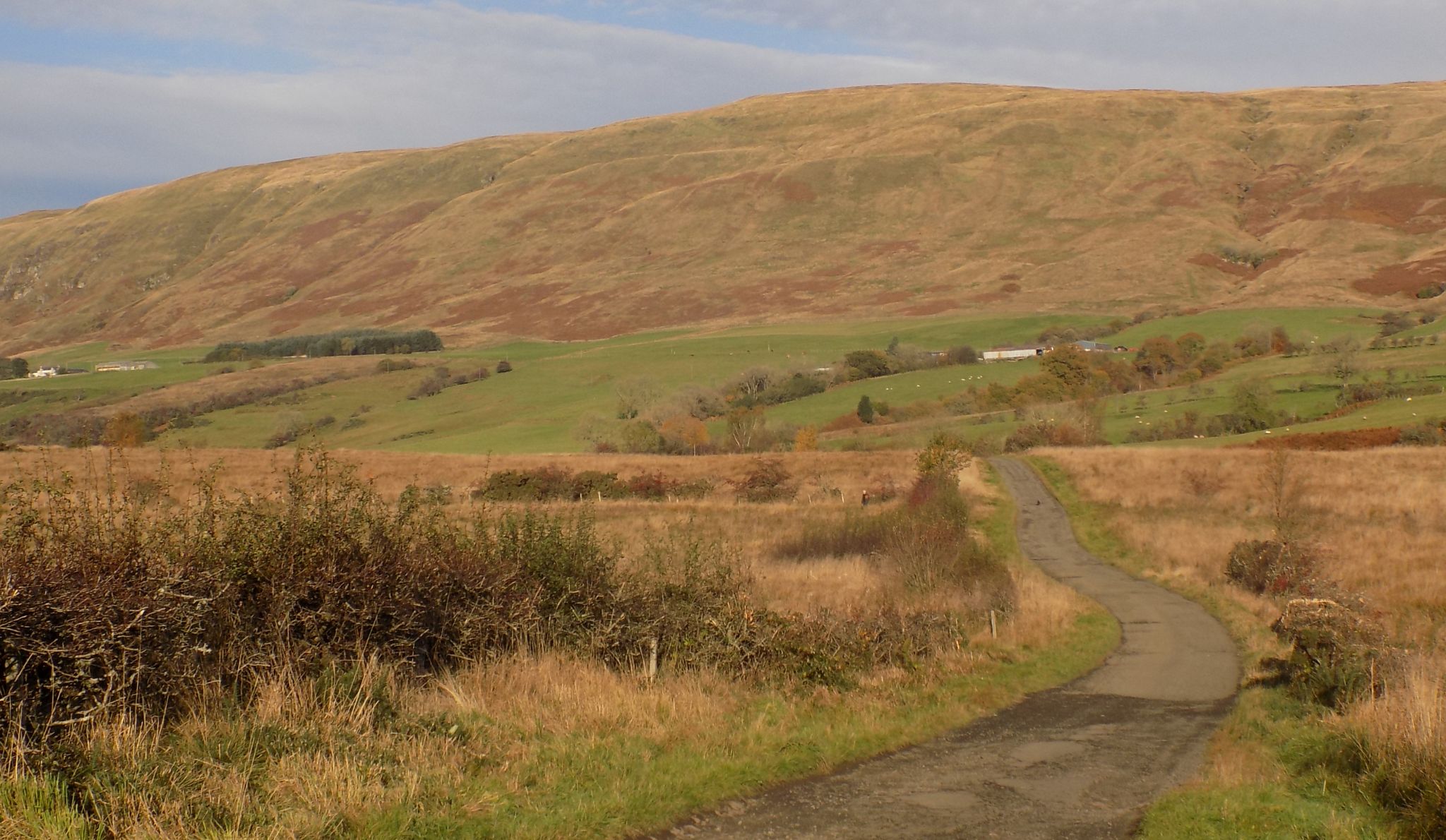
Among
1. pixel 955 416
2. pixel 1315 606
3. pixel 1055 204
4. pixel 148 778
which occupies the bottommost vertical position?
pixel 955 416

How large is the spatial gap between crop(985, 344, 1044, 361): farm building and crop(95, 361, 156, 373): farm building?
10746 centimetres

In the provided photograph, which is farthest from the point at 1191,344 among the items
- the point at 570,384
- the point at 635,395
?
the point at 570,384

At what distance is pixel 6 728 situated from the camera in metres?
7.26

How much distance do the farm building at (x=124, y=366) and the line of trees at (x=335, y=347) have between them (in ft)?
25.0

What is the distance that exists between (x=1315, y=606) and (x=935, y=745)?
6.54m

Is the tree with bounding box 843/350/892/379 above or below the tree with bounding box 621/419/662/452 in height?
above

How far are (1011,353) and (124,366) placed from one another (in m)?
122

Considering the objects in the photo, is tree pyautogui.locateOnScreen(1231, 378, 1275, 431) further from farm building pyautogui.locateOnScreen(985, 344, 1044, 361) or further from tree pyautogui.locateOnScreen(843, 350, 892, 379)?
farm building pyautogui.locateOnScreen(985, 344, 1044, 361)

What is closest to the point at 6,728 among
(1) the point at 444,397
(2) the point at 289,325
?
(1) the point at 444,397

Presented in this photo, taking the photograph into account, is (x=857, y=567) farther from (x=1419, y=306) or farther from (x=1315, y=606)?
(x=1419, y=306)

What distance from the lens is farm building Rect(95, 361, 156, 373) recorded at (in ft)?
507

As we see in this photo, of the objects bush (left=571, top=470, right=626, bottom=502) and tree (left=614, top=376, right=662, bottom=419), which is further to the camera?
tree (left=614, top=376, right=662, bottom=419)

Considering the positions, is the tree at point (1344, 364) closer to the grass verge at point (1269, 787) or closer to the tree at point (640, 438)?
the tree at point (640, 438)

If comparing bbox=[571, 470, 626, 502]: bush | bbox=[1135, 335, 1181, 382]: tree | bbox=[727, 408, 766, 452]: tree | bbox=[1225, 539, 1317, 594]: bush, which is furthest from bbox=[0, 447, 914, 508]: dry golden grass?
bbox=[1135, 335, 1181, 382]: tree
